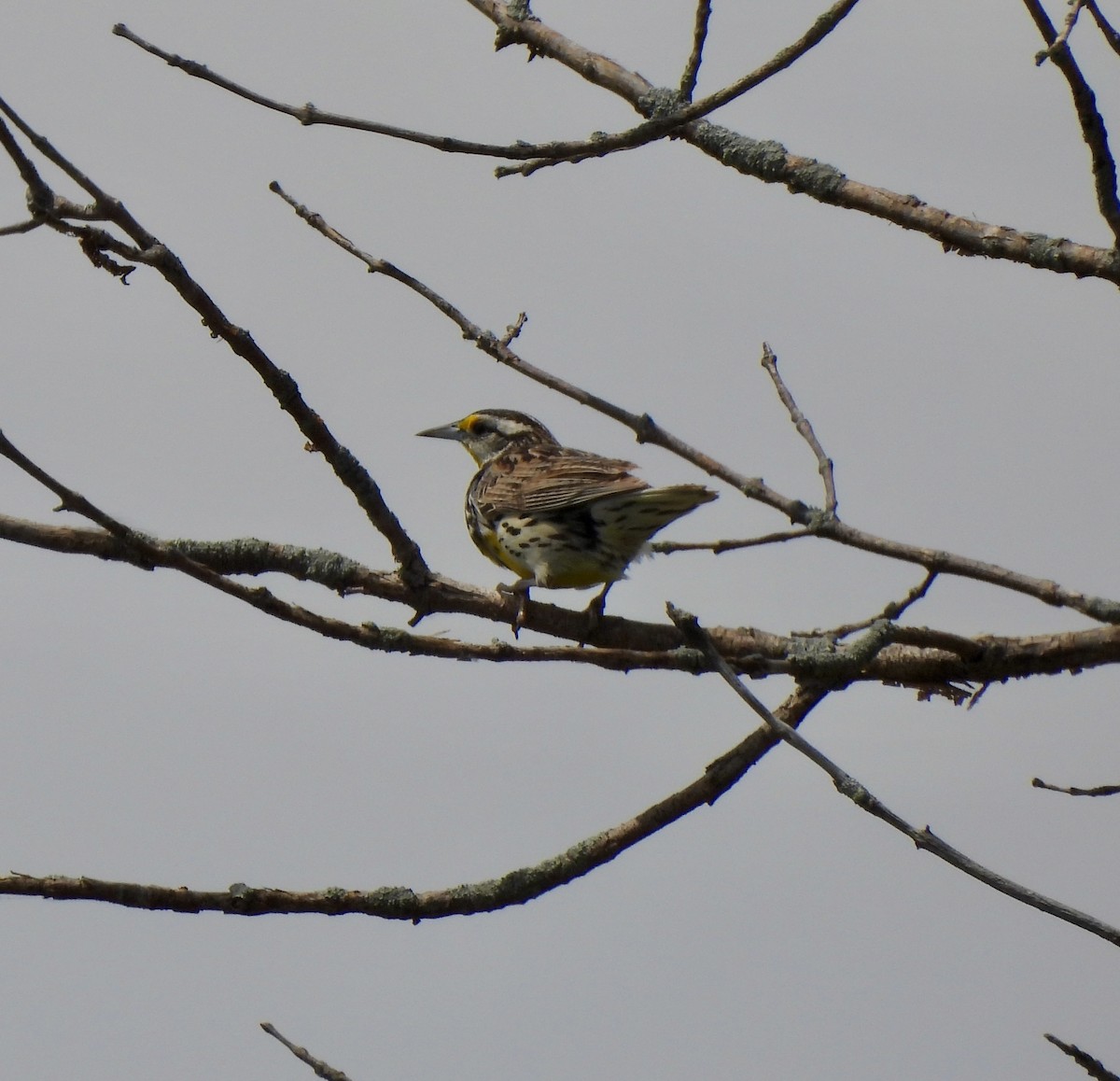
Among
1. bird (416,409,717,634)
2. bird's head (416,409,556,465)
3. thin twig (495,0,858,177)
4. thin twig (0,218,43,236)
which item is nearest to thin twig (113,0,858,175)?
thin twig (495,0,858,177)

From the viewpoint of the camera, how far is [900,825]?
3.40 m

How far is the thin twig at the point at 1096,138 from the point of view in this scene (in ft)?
13.3

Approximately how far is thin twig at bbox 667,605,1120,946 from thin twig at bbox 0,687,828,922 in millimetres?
1498

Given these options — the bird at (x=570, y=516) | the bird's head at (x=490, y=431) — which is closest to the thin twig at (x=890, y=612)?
the bird at (x=570, y=516)

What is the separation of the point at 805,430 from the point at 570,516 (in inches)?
115

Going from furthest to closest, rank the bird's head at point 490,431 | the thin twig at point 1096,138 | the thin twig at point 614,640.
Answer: the bird's head at point 490,431 → the thin twig at point 614,640 → the thin twig at point 1096,138

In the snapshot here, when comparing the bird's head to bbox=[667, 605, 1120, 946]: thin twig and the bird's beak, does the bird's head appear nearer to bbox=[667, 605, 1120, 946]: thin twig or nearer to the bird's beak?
the bird's beak

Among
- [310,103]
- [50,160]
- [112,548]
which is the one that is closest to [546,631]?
[112,548]

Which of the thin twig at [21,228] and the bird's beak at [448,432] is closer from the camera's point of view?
the thin twig at [21,228]

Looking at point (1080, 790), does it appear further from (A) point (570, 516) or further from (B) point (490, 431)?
(B) point (490, 431)

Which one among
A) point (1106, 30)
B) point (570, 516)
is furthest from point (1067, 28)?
point (570, 516)

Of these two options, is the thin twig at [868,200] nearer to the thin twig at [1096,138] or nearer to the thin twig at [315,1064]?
the thin twig at [1096,138]

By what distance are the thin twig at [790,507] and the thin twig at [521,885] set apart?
0.98m

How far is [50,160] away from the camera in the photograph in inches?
142
